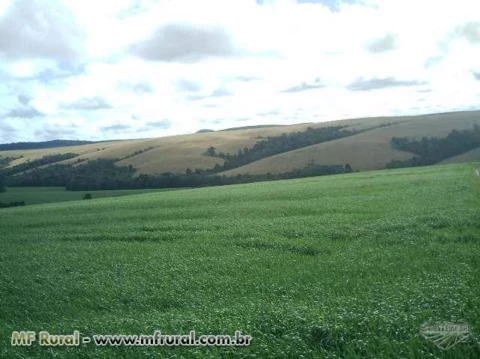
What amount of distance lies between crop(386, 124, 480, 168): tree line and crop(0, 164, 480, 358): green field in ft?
217

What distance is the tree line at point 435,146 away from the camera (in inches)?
3654

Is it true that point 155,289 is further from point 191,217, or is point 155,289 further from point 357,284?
point 191,217

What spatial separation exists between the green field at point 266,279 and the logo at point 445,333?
4.9 inches

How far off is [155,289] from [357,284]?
5.91 m

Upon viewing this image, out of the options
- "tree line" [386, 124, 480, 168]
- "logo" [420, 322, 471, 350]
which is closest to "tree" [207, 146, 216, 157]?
"tree line" [386, 124, 480, 168]

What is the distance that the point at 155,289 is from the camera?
568 inches

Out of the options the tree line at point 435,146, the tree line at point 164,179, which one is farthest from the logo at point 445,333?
the tree line at point 435,146

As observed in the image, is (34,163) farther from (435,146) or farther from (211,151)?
(435,146)

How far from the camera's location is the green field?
9.15 metres

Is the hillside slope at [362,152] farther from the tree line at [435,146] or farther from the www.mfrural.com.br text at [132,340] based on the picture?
the www.mfrural.com.br text at [132,340]

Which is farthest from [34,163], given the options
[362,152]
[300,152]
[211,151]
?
[362,152]

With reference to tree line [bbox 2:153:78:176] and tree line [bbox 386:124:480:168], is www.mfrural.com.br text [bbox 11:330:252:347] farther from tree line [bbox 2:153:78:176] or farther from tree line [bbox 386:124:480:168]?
tree line [bbox 2:153:78:176]

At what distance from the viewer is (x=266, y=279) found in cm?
1462

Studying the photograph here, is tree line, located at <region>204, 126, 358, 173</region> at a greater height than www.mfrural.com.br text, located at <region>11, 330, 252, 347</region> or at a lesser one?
greater
